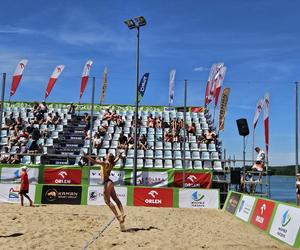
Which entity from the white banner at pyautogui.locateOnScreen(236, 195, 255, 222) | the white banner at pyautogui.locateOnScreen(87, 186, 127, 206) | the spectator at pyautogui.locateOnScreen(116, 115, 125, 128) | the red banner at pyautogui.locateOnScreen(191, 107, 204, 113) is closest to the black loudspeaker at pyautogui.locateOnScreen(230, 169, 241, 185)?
the white banner at pyautogui.locateOnScreen(236, 195, 255, 222)

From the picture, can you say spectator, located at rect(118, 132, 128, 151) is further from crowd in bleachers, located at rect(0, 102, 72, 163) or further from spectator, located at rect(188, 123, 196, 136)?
crowd in bleachers, located at rect(0, 102, 72, 163)

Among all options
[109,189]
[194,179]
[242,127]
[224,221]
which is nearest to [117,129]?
[194,179]

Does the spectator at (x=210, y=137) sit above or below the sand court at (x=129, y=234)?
above

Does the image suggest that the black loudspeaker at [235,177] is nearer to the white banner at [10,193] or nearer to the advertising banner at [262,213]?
the advertising banner at [262,213]

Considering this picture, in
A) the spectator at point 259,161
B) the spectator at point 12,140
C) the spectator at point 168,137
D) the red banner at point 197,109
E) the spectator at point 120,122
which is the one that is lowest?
the spectator at point 259,161

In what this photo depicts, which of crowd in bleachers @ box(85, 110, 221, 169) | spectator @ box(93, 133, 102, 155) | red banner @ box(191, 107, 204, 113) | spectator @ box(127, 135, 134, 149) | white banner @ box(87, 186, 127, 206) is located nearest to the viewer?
white banner @ box(87, 186, 127, 206)

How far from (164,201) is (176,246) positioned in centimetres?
907

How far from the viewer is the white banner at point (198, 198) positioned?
17.2 m

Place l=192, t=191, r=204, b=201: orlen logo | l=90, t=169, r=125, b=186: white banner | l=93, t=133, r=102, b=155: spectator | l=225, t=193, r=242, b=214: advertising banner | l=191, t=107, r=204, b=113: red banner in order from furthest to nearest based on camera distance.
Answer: l=191, t=107, r=204, b=113: red banner < l=93, t=133, r=102, b=155: spectator < l=90, t=169, r=125, b=186: white banner < l=192, t=191, r=204, b=201: orlen logo < l=225, t=193, r=242, b=214: advertising banner

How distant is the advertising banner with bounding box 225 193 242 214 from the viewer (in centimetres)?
1477

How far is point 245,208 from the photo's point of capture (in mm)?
13234

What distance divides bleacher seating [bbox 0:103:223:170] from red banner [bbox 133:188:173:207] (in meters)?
2.37

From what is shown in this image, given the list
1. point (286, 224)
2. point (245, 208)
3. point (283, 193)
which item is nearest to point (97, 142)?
point (245, 208)

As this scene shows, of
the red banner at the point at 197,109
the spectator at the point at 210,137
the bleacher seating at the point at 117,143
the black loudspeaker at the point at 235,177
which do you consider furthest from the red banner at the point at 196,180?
the red banner at the point at 197,109
